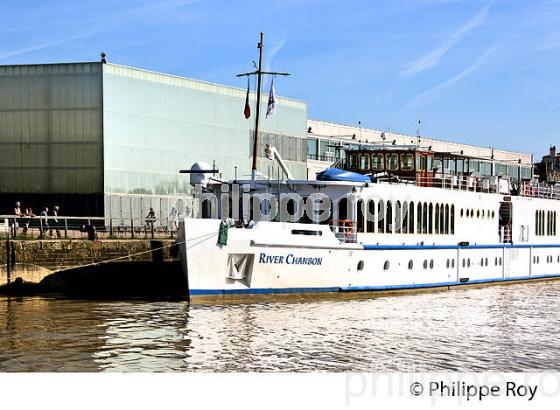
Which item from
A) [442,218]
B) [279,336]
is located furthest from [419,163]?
[279,336]

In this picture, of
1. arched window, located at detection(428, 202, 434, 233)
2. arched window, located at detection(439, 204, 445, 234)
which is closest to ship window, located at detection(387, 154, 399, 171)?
arched window, located at detection(439, 204, 445, 234)

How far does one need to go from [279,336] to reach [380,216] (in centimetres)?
1212

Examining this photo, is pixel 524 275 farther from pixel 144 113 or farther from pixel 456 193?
pixel 144 113

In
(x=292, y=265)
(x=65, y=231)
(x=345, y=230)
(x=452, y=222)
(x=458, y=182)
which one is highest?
(x=458, y=182)

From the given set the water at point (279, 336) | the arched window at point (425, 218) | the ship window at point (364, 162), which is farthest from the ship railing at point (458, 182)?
the water at point (279, 336)

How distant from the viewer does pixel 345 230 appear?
32.6 metres

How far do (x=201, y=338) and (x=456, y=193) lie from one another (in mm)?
19892

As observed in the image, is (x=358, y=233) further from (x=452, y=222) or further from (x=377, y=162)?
(x=452, y=222)

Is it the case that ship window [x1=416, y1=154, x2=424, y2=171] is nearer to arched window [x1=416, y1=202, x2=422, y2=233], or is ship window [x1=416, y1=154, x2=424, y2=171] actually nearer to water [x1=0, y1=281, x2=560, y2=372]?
arched window [x1=416, y1=202, x2=422, y2=233]

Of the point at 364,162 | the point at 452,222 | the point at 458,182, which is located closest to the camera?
the point at 452,222

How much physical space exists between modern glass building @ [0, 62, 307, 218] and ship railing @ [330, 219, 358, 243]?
2034cm

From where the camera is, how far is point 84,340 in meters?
22.1
